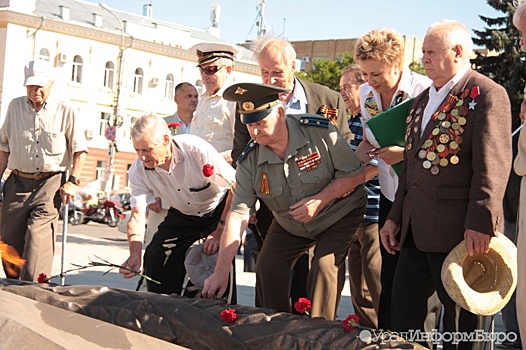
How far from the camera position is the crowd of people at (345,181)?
476cm

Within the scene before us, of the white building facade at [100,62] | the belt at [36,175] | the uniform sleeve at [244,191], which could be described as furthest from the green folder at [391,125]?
the white building facade at [100,62]

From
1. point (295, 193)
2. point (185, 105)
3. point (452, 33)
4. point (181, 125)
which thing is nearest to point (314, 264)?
point (295, 193)

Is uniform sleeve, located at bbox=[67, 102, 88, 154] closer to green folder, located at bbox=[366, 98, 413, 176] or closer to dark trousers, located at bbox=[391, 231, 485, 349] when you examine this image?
green folder, located at bbox=[366, 98, 413, 176]

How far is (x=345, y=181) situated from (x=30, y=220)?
135 inches

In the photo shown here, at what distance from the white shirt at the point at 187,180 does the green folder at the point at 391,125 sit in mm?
1360

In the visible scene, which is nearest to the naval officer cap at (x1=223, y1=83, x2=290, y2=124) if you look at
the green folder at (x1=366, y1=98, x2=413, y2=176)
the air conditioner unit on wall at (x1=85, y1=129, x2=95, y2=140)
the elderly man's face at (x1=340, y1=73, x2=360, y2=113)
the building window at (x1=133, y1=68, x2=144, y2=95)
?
the green folder at (x1=366, y1=98, x2=413, y2=176)

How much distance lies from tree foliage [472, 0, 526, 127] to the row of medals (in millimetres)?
23813

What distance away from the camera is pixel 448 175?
4809 mm

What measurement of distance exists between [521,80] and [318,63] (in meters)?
20.9

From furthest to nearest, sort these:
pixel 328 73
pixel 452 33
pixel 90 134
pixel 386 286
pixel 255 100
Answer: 1. pixel 90 134
2. pixel 328 73
3. pixel 386 286
4. pixel 255 100
5. pixel 452 33

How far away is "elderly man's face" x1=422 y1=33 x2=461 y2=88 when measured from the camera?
4.87 meters

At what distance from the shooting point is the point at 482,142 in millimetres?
4645

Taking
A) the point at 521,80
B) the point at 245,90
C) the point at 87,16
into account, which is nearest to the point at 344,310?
the point at 245,90

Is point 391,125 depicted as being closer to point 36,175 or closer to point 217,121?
point 217,121
